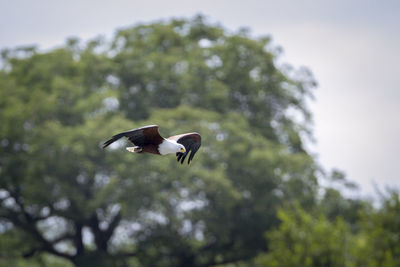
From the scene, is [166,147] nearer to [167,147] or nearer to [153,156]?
[167,147]

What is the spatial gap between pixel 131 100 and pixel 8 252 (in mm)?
8084

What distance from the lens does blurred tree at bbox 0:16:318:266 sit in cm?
2669

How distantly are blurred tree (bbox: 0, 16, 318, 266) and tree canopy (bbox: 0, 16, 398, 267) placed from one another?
0.18 ft

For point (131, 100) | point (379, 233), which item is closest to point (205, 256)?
point (131, 100)

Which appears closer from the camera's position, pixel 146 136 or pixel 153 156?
pixel 146 136

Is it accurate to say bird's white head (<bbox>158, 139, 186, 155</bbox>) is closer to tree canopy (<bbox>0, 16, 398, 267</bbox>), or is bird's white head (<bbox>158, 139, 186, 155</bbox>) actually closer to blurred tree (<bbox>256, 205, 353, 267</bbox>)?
blurred tree (<bbox>256, 205, 353, 267</bbox>)

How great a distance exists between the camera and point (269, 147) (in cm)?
2847

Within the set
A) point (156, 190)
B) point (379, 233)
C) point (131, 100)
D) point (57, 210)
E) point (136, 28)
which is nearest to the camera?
point (379, 233)

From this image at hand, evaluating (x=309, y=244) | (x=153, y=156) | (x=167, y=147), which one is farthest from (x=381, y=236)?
(x=167, y=147)

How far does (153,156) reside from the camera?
26125 mm

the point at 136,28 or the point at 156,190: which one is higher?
the point at 136,28

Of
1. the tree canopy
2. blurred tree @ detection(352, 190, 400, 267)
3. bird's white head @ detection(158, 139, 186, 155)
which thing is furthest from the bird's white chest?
the tree canopy

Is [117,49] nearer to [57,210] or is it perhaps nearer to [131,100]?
[131,100]

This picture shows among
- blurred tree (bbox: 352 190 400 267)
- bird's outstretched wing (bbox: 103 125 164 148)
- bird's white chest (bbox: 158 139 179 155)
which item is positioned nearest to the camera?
bird's outstretched wing (bbox: 103 125 164 148)
